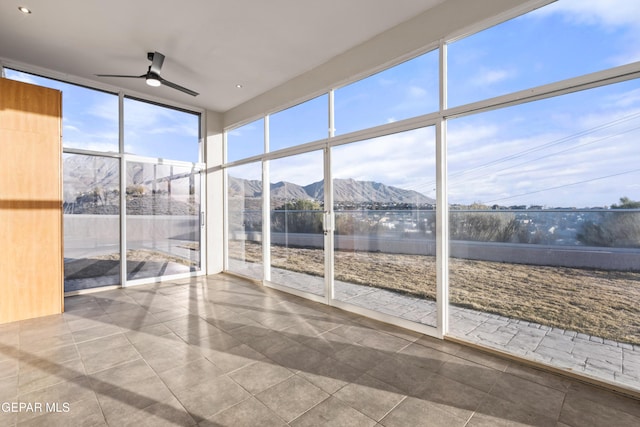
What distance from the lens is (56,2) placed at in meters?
2.90

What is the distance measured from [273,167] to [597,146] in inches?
161

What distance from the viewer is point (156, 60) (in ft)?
12.3

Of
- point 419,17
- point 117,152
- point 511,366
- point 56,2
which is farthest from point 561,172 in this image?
point 117,152

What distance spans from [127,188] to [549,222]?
580 cm

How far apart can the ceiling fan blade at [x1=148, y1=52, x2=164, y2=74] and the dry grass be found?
3596mm

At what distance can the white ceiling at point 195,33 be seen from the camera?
3.01m

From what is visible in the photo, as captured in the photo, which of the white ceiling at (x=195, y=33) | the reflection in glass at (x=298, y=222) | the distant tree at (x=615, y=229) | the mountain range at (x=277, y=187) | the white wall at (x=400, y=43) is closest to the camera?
the distant tree at (x=615, y=229)

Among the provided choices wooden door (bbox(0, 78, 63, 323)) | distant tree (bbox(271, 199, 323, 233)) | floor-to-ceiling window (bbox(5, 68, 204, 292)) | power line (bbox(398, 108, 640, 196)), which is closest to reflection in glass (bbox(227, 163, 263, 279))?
distant tree (bbox(271, 199, 323, 233))

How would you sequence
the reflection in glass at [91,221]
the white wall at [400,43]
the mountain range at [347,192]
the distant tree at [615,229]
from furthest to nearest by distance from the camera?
the reflection in glass at [91,221], the mountain range at [347,192], the white wall at [400,43], the distant tree at [615,229]

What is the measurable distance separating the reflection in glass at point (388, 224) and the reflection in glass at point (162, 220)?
10.6ft

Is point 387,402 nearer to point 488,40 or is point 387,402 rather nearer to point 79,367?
point 79,367

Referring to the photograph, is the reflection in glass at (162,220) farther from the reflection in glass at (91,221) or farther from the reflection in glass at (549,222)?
the reflection in glass at (549,222)

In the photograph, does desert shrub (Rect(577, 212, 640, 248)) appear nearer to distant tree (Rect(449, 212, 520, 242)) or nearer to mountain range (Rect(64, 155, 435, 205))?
distant tree (Rect(449, 212, 520, 242))

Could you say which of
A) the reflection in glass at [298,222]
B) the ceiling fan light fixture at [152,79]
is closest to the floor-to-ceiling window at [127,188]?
the ceiling fan light fixture at [152,79]
